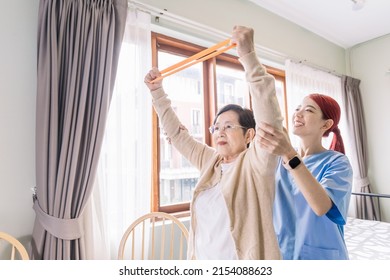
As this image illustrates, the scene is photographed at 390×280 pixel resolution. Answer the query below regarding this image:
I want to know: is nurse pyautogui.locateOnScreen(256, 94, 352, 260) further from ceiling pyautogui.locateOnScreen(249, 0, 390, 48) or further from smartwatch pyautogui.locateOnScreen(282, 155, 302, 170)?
ceiling pyautogui.locateOnScreen(249, 0, 390, 48)

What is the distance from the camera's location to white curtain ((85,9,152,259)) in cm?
148

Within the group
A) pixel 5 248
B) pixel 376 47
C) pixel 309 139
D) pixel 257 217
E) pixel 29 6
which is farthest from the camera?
pixel 376 47

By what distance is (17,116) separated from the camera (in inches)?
52.2

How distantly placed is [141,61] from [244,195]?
1.24 metres

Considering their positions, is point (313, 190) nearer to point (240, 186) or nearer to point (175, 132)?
point (240, 186)

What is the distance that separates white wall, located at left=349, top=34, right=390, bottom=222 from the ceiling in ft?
0.64

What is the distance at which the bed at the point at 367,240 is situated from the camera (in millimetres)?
1698

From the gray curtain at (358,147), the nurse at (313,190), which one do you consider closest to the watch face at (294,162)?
the nurse at (313,190)

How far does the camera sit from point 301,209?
102cm

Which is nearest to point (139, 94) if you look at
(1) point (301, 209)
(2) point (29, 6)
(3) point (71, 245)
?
(2) point (29, 6)

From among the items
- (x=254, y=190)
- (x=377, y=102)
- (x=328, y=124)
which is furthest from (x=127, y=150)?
(x=377, y=102)

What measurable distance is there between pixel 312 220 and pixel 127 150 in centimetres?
110

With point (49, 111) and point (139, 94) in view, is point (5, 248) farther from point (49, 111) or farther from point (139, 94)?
point (139, 94)

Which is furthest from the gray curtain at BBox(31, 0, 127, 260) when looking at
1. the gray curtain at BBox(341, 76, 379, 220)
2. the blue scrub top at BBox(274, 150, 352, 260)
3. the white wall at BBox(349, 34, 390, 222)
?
the white wall at BBox(349, 34, 390, 222)
